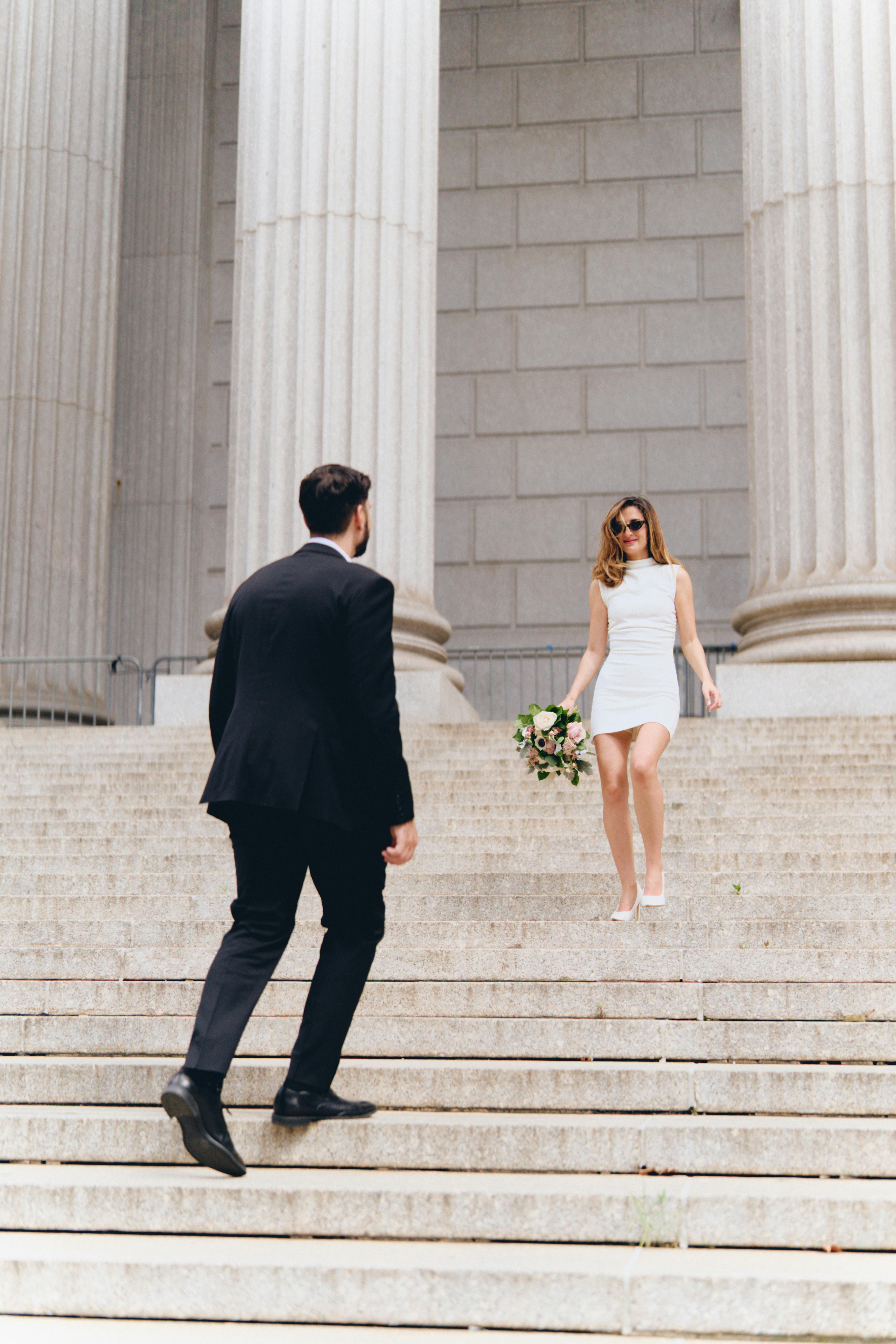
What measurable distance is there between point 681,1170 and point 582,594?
1518 centimetres

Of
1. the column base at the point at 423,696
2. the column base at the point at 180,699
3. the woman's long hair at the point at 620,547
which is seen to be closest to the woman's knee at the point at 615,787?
the woman's long hair at the point at 620,547

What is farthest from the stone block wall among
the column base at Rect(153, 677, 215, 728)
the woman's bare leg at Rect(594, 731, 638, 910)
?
the woman's bare leg at Rect(594, 731, 638, 910)

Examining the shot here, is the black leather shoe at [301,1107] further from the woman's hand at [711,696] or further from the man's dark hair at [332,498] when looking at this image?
Result: the woman's hand at [711,696]

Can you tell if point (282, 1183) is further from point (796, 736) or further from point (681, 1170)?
point (796, 736)

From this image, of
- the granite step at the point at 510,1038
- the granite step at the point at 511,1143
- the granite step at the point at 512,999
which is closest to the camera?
the granite step at the point at 511,1143

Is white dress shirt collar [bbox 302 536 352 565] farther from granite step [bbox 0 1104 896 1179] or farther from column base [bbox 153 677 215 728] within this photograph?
column base [bbox 153 677 215 728]

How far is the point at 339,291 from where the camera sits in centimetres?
1236

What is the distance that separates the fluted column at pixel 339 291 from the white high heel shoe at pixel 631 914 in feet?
20.3

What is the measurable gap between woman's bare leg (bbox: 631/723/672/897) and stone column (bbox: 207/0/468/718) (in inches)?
235

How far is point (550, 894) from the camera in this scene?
643 centimetres

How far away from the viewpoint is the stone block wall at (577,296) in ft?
62.4

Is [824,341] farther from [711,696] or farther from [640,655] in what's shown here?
[711,696]

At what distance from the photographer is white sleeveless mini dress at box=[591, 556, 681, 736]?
20.3ft

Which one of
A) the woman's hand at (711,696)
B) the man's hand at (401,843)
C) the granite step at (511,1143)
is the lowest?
the granite step at (511,1143)
